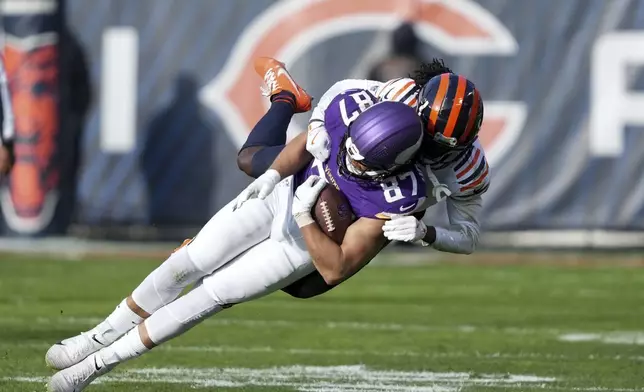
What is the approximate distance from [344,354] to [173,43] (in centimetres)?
653

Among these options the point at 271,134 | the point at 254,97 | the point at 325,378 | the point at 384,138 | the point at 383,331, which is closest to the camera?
the point at 384,138

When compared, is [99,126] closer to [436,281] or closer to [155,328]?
Answer: [436,281]

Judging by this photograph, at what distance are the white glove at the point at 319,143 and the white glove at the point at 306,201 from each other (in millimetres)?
104

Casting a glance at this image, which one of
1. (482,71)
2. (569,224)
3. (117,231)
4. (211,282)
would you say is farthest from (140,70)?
(211,282)

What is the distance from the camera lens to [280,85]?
6.05m

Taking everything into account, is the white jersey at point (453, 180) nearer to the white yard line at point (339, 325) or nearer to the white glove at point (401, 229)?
the white glove at point (401, 229)

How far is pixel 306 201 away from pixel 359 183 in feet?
0.83

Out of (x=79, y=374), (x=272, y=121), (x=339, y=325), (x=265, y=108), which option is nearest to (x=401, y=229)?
(x=272, y=121)

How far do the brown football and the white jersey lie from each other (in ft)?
Result: 1.07

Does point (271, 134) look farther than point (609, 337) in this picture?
No

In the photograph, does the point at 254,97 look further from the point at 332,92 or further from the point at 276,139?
the point at 332,92

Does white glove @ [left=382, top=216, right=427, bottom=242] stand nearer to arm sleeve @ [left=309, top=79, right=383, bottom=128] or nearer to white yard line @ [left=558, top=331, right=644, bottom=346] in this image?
arm sleeve @ [left=309, top=79, right=383, bottom=128]

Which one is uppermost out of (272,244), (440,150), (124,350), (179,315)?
(440,150)

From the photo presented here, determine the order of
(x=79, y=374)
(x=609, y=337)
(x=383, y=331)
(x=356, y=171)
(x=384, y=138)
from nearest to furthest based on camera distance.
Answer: (x=384, y=138) < (x=356, y=171) < (x=79, y=374) < (x=609, y=337) < (x=383, y=331)
